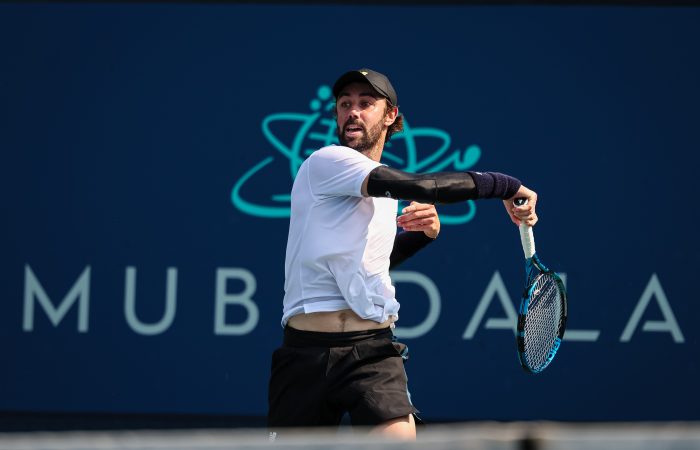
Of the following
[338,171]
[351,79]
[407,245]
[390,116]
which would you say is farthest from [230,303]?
[338,171]

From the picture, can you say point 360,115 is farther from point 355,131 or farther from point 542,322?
point 542,322

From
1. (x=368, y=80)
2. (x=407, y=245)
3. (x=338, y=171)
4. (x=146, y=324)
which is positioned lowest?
(x=146, y=324)

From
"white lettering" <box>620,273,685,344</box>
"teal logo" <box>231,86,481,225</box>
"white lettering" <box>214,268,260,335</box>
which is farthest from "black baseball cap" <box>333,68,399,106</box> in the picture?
"white lettering" <box>620,273,685,344</box>

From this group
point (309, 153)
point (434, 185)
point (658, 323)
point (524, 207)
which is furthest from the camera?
point (309, 153)

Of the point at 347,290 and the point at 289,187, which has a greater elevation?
the point at 289,187

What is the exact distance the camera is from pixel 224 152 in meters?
5.90

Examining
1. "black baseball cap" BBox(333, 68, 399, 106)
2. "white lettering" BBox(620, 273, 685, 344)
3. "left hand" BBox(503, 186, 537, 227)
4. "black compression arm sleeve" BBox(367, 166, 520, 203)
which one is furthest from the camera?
"white lettering" BBox(620, 273, 685, 344)

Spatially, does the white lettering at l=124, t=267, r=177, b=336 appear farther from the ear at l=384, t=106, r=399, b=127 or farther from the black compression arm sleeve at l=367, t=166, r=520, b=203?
the black compression arm sleeve at l=367, t=166, r=520, b=203

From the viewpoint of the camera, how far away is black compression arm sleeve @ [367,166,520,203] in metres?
3.50

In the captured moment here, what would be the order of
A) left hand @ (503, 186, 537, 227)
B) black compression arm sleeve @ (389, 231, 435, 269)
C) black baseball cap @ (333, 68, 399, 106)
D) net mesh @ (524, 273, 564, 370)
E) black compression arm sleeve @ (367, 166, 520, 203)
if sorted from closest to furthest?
black compression arm sleeve @ (367, 166, 520, 203), left hand @ (503, 186, 537, 227), black baseball cap @ (333, 68, 399, 106), net mesh @ (524, 273, 564, 370), black compression arm sleeve @ (389, 231, 435, 269)

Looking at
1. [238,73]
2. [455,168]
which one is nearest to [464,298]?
[455,168]

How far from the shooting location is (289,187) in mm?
5895

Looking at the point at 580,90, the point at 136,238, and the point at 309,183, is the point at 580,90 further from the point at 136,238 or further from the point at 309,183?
the point at 309,183

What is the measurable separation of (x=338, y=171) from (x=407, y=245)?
0.60 meters
